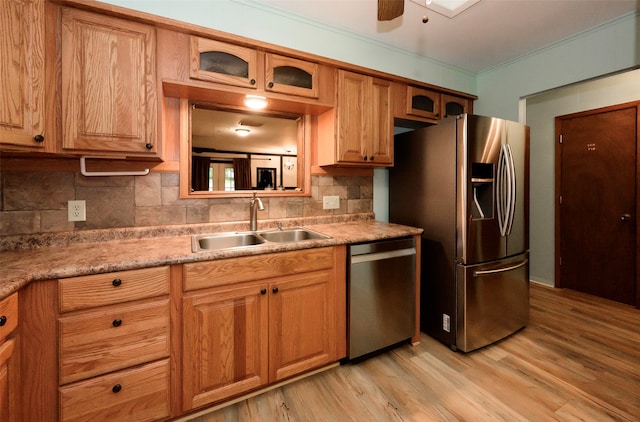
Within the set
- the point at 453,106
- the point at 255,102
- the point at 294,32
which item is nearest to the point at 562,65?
the point at 453,106

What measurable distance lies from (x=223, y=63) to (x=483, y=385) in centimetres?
260

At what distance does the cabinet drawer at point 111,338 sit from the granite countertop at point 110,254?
8.0 inches

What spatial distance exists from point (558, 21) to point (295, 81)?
6.95 feet

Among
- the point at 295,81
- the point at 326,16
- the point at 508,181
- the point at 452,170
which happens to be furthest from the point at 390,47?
the point at 508,181

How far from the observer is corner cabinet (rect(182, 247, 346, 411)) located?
1440 millimetres

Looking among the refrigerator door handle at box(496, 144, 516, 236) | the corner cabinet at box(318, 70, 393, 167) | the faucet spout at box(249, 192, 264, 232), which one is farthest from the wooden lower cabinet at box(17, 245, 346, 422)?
the refrigerator door handle at box(496, 144, 516, 236)

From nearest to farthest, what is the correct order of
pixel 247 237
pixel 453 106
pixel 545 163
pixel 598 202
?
pixel 247 237
pixel 453 106
pixel 598 202
pixel 545 163

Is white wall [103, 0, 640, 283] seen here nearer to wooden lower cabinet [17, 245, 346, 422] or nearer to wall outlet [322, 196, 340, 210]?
wall outlet [322, 196, 340, 210]

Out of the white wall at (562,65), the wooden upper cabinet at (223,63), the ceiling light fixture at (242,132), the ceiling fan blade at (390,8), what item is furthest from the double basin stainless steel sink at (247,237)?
the white wall at (562,65)

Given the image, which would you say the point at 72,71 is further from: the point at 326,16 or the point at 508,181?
the point at 508,181

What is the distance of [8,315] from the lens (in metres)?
1.02

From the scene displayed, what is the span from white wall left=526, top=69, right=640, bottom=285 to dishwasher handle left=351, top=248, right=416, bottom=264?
2.54 m

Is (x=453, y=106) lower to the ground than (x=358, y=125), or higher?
higher

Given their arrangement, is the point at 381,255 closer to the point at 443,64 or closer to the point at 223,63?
the point at 223,63
